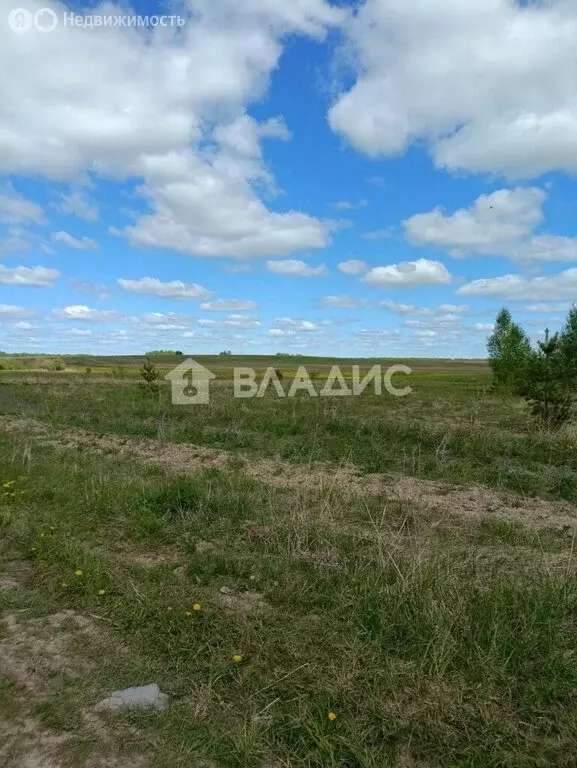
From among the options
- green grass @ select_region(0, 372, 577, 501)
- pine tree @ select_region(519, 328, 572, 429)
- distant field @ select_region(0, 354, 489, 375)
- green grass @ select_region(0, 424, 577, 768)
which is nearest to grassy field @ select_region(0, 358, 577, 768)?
green grass @ select_region(0, 424, 577, 768)

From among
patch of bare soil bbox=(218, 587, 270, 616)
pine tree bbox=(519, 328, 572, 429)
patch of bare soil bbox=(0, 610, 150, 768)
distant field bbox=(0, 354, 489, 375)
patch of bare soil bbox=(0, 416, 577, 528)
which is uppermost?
distant field bbox=(0, 354, 489, 375)

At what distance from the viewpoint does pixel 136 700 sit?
2.92 m

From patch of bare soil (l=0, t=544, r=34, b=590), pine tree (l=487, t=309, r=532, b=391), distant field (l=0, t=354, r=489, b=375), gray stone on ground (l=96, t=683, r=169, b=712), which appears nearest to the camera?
gray stone on ground (l=96, t=683, r=169, b=712)

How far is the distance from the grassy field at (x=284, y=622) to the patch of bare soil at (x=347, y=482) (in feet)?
0.23

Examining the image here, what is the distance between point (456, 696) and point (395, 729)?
422 millimetres

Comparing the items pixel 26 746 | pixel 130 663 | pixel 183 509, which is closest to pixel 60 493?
A: pixel 183 509

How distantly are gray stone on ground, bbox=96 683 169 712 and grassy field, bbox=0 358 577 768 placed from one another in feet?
0.21

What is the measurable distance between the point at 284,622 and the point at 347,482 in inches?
169

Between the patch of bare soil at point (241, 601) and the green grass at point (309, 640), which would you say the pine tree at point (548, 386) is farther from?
the patch of bare soil at point (241, 601)

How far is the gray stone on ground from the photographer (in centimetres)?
286

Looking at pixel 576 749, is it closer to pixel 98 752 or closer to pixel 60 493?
pixel 98 752

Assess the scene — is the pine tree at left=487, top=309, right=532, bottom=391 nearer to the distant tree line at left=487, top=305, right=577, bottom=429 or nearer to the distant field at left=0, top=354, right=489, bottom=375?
the distant tree line at left=487, top=305, right=577, bottom=429

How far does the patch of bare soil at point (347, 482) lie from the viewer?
671 cm

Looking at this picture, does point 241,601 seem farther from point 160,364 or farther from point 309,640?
point 160,364
